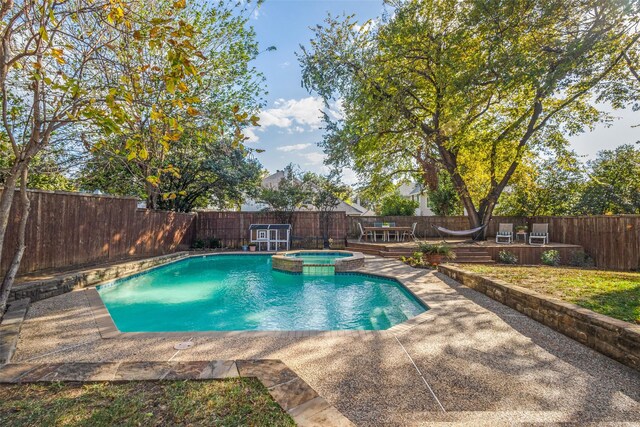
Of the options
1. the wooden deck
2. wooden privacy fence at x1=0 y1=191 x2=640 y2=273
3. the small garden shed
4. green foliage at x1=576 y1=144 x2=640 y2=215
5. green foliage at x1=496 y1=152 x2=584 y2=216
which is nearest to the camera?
wooden privacy fence at x1=0 y1=191 x2=640 y2=273

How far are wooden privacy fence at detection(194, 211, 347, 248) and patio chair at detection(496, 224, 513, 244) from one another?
6.64 meters

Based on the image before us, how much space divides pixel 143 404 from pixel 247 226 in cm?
1306

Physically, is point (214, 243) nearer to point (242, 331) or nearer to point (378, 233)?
point (378, 233)

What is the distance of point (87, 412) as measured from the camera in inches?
72.9

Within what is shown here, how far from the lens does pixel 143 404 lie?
1959 mm

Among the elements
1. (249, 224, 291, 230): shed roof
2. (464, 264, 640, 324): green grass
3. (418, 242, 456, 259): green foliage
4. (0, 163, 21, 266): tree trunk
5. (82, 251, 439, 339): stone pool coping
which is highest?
(0, 163, 21, 266): tree trunk

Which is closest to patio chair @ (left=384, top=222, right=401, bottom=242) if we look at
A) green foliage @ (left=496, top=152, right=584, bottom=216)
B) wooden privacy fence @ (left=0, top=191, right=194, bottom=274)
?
green foliage @ (left=496, top=152, right=584, bottom=216)

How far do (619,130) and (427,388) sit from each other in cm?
1546

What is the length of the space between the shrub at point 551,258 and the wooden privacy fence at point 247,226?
8016 mm

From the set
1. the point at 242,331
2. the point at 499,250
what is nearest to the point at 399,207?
the point at 499,250

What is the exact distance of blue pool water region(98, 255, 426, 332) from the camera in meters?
4.72

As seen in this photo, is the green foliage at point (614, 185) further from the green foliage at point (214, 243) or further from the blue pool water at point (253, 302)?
the green foliage at point (214, 243)

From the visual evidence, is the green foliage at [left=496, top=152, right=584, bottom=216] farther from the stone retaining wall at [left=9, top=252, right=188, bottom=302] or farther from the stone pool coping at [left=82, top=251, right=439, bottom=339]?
the stone retaining wall at [left=9, top=252, right=188, bottom=302]

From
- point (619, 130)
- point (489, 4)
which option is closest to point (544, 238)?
point (619, 130)
